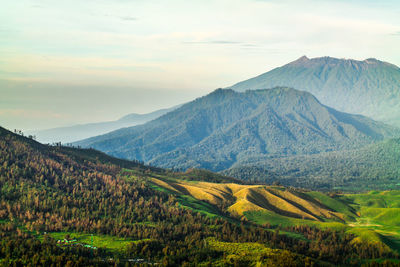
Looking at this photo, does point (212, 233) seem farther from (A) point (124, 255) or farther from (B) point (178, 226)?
(A) point (124, 255)

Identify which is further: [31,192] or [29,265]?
[31,192]

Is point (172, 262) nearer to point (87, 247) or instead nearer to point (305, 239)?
point (87, 247)

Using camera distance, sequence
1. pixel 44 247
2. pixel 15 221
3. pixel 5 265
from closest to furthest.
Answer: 1. pixel 5 265
2. pixel 44 247
3. pixel 15 221

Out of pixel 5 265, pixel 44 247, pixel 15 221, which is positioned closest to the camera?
pixel 5 265

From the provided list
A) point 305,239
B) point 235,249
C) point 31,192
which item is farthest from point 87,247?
point 305,239

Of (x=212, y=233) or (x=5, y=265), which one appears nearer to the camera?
(x=5, y=265)

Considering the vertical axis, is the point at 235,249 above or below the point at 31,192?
below

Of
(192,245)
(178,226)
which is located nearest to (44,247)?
(192,245)

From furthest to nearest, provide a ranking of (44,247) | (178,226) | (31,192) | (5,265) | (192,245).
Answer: (31,192), (178,226), (192,245), (44,247), (5,265)

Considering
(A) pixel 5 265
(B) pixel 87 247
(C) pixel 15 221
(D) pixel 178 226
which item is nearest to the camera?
(A) pixel 5 265
